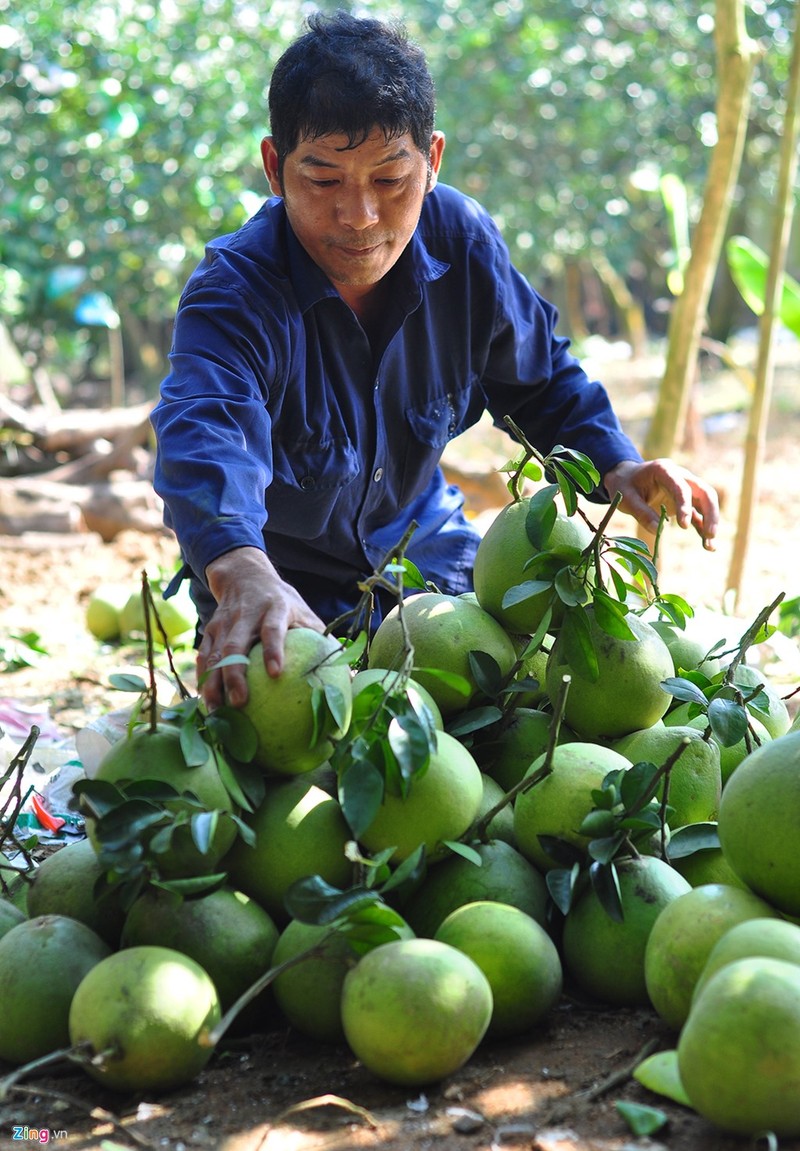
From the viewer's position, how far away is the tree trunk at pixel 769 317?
4.54 metres

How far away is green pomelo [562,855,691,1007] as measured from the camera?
166 centimetres

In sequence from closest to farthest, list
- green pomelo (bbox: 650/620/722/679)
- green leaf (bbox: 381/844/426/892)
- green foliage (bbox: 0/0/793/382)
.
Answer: green leaf (bbox: 381/844/426/892) → green pomelo (bbox: 650/620/722/679) → green foliage (bbox: 0/0/793/382)

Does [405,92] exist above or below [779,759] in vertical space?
above

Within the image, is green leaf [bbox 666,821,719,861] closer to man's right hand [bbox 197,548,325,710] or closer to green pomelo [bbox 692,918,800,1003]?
green pomelo [bbox 692,918,800,1003]

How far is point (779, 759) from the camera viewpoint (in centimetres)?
158

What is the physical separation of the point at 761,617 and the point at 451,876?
A: 680mm

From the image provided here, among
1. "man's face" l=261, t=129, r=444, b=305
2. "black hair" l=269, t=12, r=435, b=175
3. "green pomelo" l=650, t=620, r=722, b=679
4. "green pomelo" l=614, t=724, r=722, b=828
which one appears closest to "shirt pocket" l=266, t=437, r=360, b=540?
"man's face" l=261, t=129, r=444, b=305

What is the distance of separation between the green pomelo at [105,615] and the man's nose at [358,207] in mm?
3034

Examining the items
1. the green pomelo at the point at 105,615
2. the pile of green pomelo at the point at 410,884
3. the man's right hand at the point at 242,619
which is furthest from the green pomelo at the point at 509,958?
the green pomelo at the point at 105,615

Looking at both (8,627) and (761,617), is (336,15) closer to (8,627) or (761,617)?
(761,617)

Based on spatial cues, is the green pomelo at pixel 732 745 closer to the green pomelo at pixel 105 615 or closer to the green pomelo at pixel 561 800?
the green pomelo at pixel 561 800

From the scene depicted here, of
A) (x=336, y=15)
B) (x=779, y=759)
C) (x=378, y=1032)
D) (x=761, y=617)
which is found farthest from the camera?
(x=336, y=15)

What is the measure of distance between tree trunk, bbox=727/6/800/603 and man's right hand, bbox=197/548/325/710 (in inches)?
122

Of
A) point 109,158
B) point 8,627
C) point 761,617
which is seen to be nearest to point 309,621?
point 761,617
